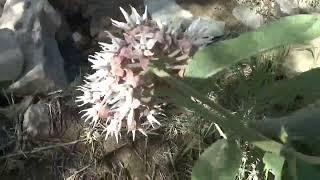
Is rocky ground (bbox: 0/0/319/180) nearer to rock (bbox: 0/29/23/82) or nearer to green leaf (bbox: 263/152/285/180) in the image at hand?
rock (bbox: 0/29/23/82)

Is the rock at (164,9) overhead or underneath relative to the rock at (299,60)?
overhead

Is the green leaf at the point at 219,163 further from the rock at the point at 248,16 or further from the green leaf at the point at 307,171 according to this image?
the rock at the point at 248,16

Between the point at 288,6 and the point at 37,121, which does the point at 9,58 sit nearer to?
the point at 37,121

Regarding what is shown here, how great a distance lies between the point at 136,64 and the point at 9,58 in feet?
3.85

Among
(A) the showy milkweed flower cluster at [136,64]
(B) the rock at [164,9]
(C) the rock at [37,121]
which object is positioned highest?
(B) the rock at [164,9]

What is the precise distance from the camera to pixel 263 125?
3.31 ft

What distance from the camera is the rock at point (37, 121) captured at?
1801 millimetres

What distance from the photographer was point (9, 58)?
1906 mm

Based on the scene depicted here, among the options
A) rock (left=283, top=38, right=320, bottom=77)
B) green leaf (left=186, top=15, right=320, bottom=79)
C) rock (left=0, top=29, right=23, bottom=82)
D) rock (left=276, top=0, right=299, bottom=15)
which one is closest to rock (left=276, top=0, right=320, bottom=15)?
rock (left=276, top=0, right=299, bottom=15)

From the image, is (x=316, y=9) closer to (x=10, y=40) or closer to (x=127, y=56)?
(x=10, y=40)

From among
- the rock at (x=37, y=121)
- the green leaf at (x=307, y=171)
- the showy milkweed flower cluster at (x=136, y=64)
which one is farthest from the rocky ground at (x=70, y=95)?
the showy milkweed flower cluster at (x=136, y=64)

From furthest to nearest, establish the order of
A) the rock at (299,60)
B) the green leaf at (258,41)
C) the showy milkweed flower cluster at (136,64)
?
the rock at (299,60), the green leaf at (258,41), the showy milkweed flower cluster at (136,64)

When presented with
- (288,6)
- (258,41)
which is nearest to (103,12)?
(288,6)

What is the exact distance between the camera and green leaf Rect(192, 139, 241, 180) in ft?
3.19
